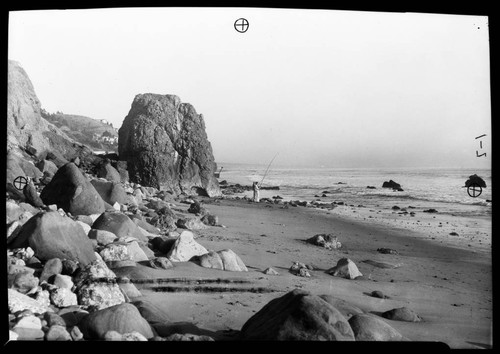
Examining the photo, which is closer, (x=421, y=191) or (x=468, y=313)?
(x=468, y=313)

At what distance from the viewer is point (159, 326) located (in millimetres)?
3111

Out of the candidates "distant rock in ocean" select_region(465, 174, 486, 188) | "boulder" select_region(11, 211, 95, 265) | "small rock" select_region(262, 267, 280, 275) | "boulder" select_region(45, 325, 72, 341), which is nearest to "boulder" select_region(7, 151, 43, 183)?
"boulder" select_region(11, 211, 95, 265)

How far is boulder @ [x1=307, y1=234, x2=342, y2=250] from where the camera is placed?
427 cm

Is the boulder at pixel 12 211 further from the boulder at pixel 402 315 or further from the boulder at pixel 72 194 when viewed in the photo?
the boulder at pixel 402 315

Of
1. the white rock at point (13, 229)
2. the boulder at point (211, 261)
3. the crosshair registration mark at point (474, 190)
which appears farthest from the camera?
the boulder at point (211, 261)

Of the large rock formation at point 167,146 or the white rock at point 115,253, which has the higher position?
the large rock formation at point 167,146

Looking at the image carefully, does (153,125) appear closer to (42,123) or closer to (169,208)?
(169,208)

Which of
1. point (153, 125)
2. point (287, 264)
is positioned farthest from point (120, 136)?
point (287, 264)

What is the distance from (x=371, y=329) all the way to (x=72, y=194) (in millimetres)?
3233

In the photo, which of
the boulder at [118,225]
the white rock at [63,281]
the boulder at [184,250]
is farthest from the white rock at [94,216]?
the white rock at [63,281]

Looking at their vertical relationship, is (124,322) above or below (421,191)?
below

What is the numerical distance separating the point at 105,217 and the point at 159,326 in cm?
161

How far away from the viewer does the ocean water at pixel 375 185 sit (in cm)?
386

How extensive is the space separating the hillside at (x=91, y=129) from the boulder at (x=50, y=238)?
3.93 ft
